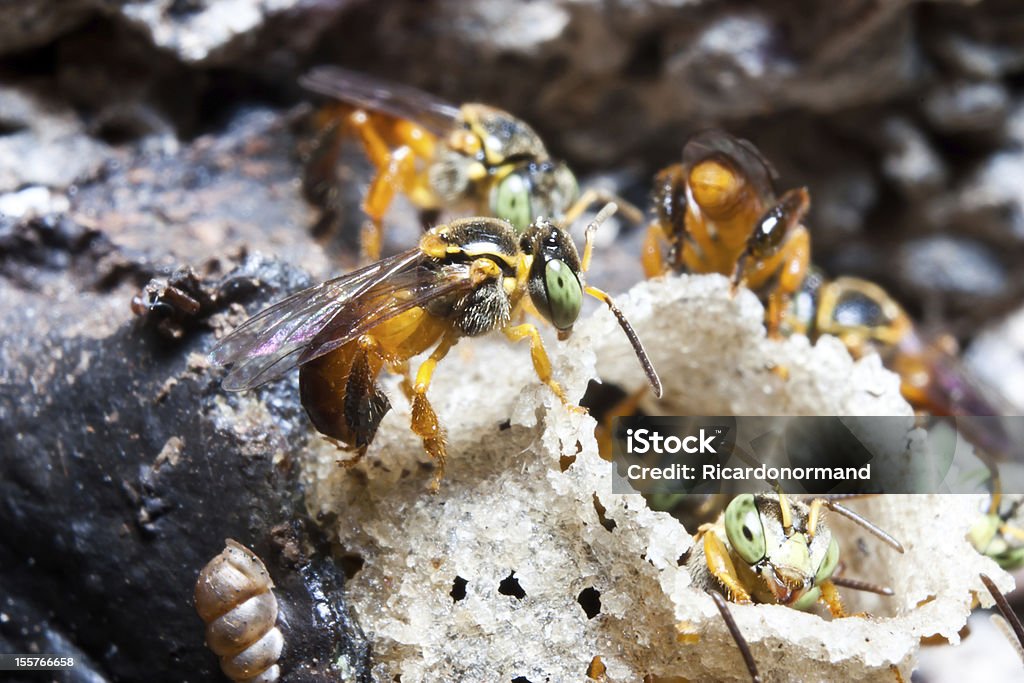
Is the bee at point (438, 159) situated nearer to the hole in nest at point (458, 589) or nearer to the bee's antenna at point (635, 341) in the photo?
the bee's antenna at point (635, 341)

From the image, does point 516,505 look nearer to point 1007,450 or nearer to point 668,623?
point 668,623

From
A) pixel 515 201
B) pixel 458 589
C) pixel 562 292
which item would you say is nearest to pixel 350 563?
pixel 458 589

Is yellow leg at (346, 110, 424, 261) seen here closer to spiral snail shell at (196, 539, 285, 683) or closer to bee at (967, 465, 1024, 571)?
spiral snail shell at (196, 539, 285, 683)

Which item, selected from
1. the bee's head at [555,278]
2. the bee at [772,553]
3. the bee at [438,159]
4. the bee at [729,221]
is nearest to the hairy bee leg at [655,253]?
the bee at [729,221]

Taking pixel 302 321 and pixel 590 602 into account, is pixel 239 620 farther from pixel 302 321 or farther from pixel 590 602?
pixel 590 602

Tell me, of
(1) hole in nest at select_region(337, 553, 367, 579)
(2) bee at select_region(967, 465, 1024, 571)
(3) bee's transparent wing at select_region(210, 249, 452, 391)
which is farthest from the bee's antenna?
(2) bee at select_region(967, 465, 1024, 571)

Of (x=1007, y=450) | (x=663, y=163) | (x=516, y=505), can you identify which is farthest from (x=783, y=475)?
(x=663, y=163)
